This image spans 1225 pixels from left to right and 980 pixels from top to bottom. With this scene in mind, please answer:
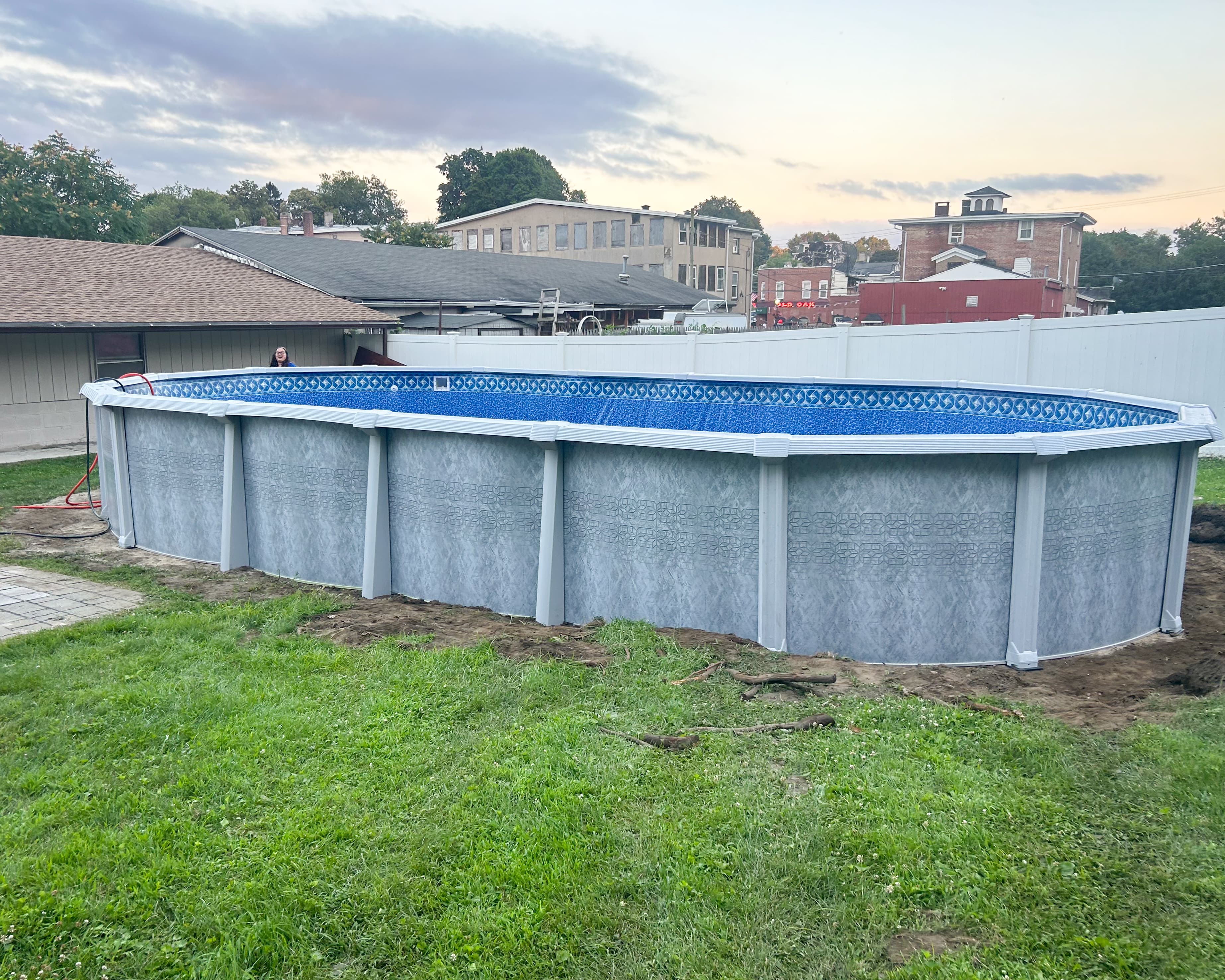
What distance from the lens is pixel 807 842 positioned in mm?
3307

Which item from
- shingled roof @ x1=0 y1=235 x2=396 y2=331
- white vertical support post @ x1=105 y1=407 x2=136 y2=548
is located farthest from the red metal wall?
white vertical support post @ x1=105 y1=407 x2=136 y2=548

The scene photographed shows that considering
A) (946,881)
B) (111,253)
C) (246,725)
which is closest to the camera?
(946,881)

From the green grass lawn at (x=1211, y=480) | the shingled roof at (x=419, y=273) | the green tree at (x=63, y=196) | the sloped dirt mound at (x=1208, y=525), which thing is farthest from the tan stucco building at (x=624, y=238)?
the sloped dirt mound at (x=1208, y=525)

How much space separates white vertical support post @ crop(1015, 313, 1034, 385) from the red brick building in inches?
1798

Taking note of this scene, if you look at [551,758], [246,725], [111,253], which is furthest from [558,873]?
[111,253]

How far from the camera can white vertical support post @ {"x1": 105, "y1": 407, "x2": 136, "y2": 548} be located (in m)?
8.42

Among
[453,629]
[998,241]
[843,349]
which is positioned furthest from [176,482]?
[998,241]

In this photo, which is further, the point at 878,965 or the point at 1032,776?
the point at 1032,776

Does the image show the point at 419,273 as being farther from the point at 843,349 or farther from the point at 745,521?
the point at 745,521

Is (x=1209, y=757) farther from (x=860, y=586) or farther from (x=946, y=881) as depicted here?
(x=860, y=586)

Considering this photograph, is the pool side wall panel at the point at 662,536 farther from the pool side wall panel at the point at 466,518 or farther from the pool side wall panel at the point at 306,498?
the pool side wall panel at the point at 306,498

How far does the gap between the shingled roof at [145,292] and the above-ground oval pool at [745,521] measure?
1067 cm

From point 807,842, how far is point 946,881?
1.55 feet

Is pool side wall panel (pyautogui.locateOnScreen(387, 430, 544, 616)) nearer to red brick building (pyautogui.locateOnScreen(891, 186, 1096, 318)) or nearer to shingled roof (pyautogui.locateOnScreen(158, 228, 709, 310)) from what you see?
shingled roof (pyautogui.locateOnScreen(158, 228, 709, 310))
